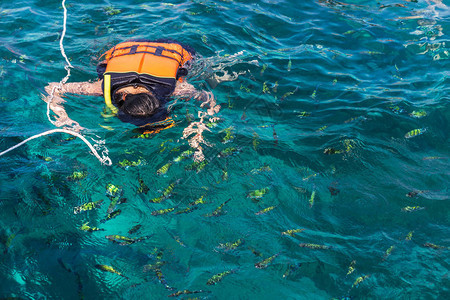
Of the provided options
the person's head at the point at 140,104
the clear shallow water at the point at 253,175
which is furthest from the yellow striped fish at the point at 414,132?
the person's head at the point at 140,104

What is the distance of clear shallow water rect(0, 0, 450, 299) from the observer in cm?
441

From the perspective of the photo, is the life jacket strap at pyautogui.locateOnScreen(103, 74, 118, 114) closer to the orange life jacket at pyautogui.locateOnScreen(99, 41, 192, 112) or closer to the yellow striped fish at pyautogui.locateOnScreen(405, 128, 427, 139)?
the orange life jacket at pyautogui.locateOnScreen(99, 41, 192, 112)

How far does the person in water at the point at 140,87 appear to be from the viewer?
6025mm

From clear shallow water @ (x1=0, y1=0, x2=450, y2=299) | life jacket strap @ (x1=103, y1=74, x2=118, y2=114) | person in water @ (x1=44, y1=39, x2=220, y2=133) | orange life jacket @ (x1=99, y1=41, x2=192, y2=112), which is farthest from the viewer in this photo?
orange life jacket @ (x1=99, y1=41, x2=192, y2=112)

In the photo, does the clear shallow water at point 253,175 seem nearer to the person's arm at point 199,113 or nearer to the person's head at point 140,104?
the person's arm at point 199,113

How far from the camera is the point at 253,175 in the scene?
18.7 feet

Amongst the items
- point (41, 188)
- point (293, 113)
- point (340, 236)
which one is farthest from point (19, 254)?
point (293, 113)

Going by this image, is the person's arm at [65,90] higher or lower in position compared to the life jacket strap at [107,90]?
lower

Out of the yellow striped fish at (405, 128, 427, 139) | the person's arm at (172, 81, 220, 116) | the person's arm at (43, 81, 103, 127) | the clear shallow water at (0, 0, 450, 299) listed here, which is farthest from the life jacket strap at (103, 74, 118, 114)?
the yellow striped fish at (405, 128, 427, 139)

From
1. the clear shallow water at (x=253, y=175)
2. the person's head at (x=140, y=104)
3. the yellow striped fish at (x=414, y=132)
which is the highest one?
the person's head at (x=140, y=104)

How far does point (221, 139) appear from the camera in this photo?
6328mm

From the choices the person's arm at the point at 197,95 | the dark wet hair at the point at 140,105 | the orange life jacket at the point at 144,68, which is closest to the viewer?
the dark wet hair at the point at 140,105

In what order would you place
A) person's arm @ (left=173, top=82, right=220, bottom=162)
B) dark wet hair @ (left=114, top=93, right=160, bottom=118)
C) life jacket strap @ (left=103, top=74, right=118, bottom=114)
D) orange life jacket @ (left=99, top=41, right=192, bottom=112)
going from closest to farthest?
dark wet hair @ (left=114, top=93, right=160, bottom=118) < person's arm @ (left=173, top=82, right=220, bottom=162) < life jacket strap @ (left=103, top=74, right=118, bottom=114) < orange life jacket @ (left=99, top=41, right=192, bottom=112)

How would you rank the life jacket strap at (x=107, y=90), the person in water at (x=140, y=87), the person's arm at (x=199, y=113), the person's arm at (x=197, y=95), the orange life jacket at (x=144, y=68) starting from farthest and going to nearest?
1. the person's arm at (x=197, y=95)
2. the orange life jacket at (x=144, y=68)
3. the life jacket strap at (x=107, y=90)
4. the person's arm at (x=199, y=113)
5. the person in water at (x=140, y=87)
